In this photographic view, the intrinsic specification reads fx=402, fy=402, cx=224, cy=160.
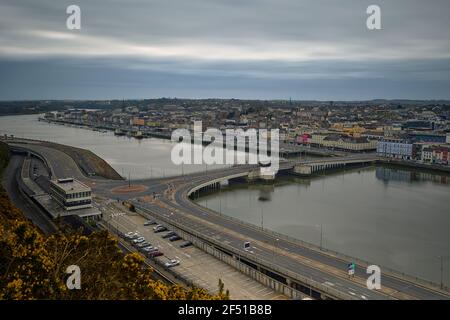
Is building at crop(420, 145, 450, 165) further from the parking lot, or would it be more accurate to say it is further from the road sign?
the parking lot

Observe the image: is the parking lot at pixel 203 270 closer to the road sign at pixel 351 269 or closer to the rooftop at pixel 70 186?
the road sign at pixel 351 269

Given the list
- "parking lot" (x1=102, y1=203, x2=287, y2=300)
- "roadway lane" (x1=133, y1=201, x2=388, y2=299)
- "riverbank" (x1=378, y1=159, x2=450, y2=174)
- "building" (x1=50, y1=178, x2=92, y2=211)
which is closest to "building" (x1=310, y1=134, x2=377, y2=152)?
"riverbank" (x1=378, y1=159, x2=450, y2=174)

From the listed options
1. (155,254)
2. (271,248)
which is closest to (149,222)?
(155,254)

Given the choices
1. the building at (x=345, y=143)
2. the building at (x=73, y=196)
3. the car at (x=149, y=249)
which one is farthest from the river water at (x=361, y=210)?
the building at (x=345, y=143)

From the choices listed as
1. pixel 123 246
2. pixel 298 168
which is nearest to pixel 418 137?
pixel 298 168
